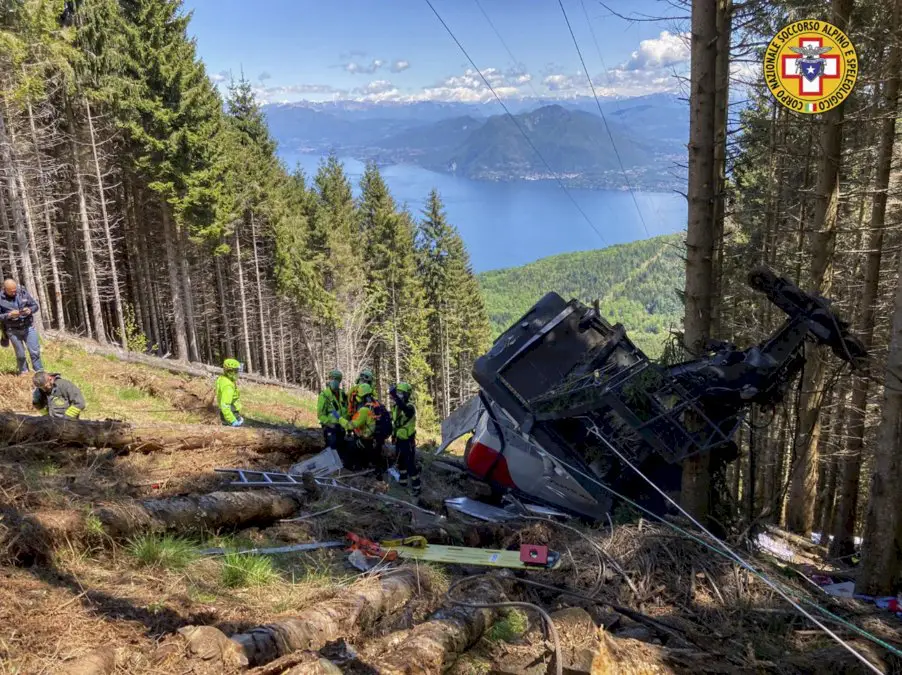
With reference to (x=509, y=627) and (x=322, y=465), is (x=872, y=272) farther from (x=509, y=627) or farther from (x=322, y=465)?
(x=322, y=465)

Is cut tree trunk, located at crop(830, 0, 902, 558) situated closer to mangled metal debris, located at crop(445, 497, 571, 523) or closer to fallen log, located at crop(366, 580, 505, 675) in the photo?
mangled metal debris, located at crop(445, 497, 571, 523)

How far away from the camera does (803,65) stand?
28.2 feet

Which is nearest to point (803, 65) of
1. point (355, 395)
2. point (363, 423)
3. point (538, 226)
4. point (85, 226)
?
point (355, 395)

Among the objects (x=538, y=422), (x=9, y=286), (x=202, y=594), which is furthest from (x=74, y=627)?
(x=9, y=286)

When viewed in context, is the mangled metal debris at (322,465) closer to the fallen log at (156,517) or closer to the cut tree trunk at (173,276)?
the fallen log at (156,517)

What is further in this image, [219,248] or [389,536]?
[219,248]

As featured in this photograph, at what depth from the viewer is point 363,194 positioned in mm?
37438

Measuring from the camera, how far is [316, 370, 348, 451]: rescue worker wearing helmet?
945cm

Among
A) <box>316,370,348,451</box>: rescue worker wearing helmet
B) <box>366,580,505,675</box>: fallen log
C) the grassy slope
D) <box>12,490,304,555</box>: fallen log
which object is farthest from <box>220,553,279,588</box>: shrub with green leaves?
the grassy slope

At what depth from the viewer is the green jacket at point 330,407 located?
31.0ft

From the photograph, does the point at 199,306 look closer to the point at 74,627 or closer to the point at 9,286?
the point at 9,286

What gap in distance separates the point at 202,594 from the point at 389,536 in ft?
8.03

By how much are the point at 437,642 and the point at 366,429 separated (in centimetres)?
611

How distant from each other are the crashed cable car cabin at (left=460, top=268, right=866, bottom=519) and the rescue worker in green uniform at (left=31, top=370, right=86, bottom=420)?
227 inches
